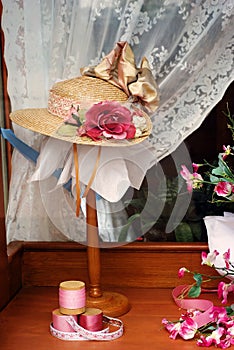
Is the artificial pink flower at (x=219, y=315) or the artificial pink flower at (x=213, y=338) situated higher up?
the artificial pink flower at (x=219, y=315)

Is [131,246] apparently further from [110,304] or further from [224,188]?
[224,188]

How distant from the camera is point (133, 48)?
1.49 meters

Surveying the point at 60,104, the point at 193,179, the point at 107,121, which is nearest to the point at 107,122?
the point at 107,121

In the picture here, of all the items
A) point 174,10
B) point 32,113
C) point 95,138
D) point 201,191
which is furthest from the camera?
point 201,191

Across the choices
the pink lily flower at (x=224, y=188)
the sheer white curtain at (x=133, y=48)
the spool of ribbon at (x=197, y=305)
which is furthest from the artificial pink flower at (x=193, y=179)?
the spool of ribbon at (x=197, y=305)

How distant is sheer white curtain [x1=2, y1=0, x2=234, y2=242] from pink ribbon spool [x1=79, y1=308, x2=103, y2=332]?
0.30 metres

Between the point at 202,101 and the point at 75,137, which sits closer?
the point at 75,137

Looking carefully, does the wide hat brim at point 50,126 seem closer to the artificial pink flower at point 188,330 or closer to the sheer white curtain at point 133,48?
the sheer white curtain at point 133,48

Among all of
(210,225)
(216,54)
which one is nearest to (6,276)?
(210,225)

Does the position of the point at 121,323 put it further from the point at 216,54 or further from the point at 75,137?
the point at 216,54

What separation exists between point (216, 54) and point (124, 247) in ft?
1.77

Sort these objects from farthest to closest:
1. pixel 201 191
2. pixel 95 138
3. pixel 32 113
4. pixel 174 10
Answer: pixel 201 191, pixel 174 10, pixel 32 113, pixel 95 138

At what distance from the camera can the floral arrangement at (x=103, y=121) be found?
1229mm

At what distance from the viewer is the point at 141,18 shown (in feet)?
4.86
